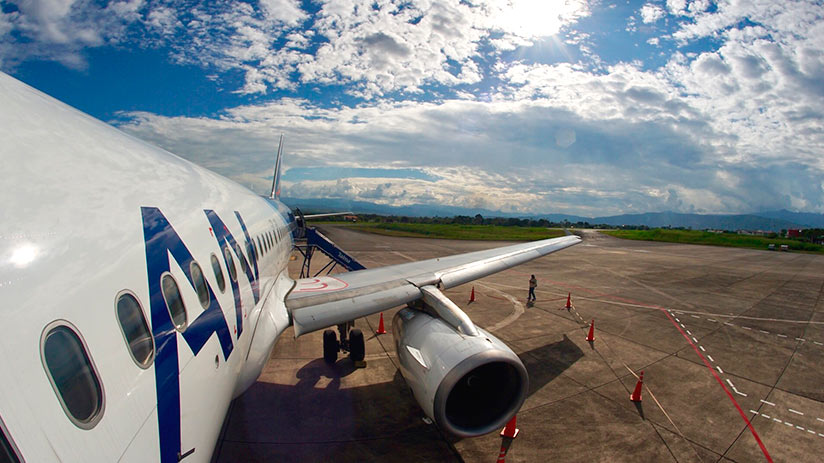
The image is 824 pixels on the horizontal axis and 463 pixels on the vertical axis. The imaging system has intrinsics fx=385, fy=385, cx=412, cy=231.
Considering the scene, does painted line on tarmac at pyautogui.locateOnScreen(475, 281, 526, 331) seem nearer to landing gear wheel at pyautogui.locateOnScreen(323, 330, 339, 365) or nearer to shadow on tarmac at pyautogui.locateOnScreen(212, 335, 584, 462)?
shadow on tarmac at pyautogui.locateOnScreen(212, 335, 584, 462)

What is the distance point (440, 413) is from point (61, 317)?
4.60 m

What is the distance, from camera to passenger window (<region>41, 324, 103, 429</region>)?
1.88 m

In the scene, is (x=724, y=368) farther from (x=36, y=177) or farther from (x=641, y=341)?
(x=36, y=177)

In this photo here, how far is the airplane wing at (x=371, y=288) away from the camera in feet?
22.4

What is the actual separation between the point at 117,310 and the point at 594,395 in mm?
8914

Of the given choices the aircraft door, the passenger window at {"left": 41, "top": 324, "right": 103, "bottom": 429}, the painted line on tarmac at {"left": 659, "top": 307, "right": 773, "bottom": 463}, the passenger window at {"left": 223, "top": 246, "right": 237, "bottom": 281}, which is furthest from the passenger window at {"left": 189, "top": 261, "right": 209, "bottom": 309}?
the painted line on tarmac at {"left": 659, "top": 307, "right": 773, "bottom": 463}

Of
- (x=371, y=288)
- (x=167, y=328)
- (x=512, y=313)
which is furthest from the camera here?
(x=512, y=313)

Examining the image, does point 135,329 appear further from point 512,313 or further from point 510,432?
point 512,313

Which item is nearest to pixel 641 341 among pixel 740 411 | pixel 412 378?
pixel 740 411

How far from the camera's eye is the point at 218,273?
4.62m

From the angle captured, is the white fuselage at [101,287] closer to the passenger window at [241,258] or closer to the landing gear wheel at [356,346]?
the passenger window at [241,258]

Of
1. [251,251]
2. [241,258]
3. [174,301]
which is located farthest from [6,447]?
[251,251]

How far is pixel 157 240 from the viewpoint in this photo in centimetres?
320

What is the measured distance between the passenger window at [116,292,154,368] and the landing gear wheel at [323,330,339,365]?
7045mm
